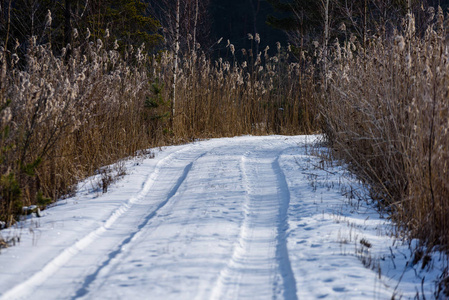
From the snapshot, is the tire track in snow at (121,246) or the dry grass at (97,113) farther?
the dry grass at (97,113)

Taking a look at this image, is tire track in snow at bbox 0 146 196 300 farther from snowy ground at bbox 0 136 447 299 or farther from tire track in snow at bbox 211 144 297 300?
tire track in snow at bbox 211 144 297 300

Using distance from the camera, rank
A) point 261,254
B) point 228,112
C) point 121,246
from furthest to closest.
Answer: point 228,112 < point 121,246 < point 261,254

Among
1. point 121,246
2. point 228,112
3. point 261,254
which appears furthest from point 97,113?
point 228,112

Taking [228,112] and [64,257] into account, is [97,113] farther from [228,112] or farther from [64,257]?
[228,112]

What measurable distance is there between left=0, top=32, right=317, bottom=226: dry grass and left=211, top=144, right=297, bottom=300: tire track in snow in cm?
208

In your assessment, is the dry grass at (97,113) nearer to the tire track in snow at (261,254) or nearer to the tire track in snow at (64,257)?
the tire track in snow at (64,257)

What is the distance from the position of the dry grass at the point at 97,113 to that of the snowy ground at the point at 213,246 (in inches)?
20.9

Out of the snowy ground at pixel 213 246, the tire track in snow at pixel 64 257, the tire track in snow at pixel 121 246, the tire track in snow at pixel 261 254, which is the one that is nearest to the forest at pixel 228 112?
the snowy ground at pixel 213 246

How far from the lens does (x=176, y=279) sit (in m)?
3.08

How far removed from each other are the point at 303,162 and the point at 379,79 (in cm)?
295

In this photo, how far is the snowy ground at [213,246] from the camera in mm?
2988

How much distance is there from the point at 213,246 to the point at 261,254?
1.35 feet

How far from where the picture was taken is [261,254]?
3656mm

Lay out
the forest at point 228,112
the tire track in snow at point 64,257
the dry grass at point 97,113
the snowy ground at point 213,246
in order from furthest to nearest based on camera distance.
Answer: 1. the dry grass at point 97,113
2. the forest at point 228,112
3. the snowy ground at point 213,246
4. the tire track in snow at point 64,257
